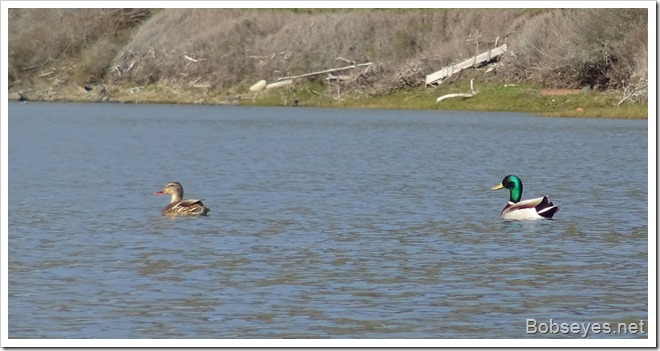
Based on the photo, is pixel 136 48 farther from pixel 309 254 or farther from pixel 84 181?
pixel 309 254

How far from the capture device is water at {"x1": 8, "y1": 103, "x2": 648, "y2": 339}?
15.4m

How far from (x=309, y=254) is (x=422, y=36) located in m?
66.9

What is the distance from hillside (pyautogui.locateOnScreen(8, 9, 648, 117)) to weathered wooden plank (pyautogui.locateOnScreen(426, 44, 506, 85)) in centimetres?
52

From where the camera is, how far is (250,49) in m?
87.3

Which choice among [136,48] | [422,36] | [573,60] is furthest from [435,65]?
[136,48]

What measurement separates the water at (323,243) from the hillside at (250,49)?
108ft

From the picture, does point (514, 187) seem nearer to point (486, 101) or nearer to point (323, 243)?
point (323, 243)

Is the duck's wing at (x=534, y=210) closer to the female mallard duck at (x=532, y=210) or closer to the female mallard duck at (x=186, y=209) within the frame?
the female mallard duck at (x=532, y=210)

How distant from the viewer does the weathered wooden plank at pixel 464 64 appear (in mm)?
77750

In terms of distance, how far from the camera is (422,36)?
86.0 meters

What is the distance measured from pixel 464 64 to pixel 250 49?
15301mm

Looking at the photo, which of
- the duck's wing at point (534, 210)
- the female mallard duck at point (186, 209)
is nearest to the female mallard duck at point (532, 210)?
the duck's wing at point (534, 210)

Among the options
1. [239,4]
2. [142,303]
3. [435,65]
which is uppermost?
[239,4]

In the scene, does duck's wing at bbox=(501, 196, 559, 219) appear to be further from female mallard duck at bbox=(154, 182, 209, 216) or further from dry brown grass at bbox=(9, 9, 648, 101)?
dry brown grass at bbox=(9, 9, 648, 101)
